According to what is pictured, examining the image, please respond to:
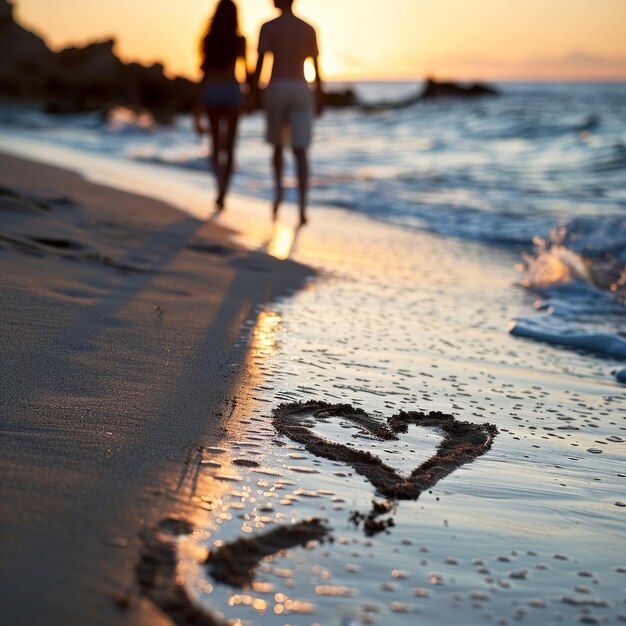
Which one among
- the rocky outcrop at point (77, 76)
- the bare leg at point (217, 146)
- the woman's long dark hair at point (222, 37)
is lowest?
the rocky outcrop at point (77, 76)

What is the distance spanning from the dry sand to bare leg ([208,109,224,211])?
7.42ft

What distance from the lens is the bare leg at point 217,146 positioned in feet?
22.9

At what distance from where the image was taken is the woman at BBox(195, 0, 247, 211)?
6746 millimetres

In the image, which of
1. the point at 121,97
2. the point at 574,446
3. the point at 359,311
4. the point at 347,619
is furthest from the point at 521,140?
the point at 121,97

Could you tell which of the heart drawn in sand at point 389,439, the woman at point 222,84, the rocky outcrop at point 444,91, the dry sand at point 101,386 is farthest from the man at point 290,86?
the rocky outcrop at point 444,91

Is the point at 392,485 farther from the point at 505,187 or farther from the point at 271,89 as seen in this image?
the point at 505,187

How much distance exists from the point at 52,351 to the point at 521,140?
52.5 ft

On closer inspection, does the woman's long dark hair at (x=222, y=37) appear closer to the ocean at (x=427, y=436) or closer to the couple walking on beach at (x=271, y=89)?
the couple walking on beach at (x=271, y=89)

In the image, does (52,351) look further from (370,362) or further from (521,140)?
(521,140)

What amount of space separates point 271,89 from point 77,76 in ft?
137

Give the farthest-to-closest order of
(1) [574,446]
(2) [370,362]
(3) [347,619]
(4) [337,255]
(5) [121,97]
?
1. (5) [121,97]
2. (4) [337,255]
3. (2) [370,362]
4. (1) [574,446]
5. (3) [347,619]

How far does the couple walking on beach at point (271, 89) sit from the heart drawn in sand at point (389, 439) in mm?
4294

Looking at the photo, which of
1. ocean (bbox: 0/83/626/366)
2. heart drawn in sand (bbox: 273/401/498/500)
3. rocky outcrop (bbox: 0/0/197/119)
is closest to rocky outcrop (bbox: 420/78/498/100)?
rocky outcrop (bbox: 0/0/197/119)

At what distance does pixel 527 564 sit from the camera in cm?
157
